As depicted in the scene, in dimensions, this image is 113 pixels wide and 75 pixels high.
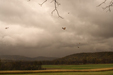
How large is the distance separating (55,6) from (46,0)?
1.61 ft

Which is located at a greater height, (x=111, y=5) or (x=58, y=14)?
(x=111, y=5)

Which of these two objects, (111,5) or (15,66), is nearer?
(111,5)

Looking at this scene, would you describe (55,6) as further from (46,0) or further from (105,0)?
(105,0)

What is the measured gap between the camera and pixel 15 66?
2940 inches

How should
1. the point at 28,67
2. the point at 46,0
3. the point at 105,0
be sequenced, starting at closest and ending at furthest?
the point at 46,0 < the point at 105,0 < the point at 28,67

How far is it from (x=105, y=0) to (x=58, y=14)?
2441mm

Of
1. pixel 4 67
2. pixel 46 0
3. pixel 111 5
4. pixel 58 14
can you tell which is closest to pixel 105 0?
pixel 111 5

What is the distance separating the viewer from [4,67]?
226 ft

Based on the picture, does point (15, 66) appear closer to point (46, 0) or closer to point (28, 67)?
point (28, 67)

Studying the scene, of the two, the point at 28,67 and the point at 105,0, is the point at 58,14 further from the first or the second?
the point at 28,67

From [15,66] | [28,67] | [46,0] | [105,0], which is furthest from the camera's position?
[15,66]

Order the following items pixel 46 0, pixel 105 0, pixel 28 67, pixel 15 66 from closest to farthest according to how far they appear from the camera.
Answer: pixel 46 0 < pixel 105 0 < pixel 28 67 < pixel 15 66

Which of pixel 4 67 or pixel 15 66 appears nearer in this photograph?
pixel 4 67

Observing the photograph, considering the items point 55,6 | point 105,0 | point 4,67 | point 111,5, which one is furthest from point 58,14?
point 4,67
